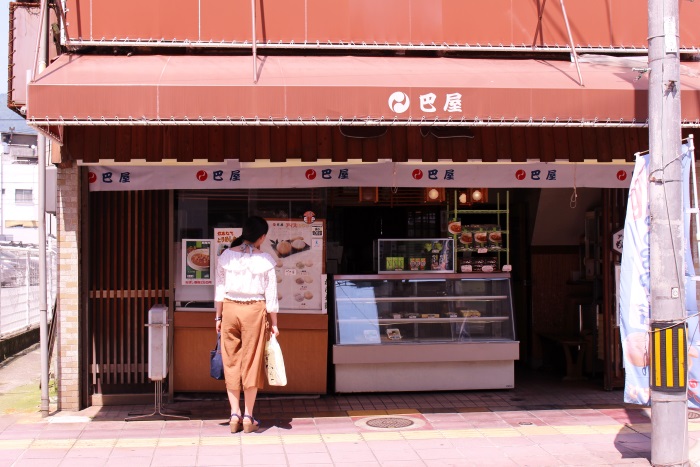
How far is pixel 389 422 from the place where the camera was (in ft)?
25.5

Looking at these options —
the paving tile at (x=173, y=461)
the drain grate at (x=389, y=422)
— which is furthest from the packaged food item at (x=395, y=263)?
the paving tile at (x=173, y=461)

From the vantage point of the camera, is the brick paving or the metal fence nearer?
the brick paving

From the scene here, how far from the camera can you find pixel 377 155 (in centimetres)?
805

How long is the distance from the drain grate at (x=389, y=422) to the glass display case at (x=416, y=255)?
2.05 meters

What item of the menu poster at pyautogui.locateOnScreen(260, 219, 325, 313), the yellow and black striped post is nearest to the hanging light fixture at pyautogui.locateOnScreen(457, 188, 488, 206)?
the menu poster at pyautogui.locateOnScreen(260, 219, 325, 313)

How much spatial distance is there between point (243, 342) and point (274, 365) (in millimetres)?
373

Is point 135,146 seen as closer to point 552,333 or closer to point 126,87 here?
point 126,87

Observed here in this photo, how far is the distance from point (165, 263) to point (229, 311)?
182 centimetres

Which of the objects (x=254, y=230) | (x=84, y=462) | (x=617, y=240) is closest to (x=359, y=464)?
(x=84, y=462)

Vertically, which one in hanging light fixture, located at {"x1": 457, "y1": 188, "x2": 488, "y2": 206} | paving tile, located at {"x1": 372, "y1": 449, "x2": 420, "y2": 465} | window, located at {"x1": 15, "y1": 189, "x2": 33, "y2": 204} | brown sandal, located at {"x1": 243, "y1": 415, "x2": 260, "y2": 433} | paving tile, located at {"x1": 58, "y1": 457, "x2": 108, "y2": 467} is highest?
window, located at {"x1": 15, "y1": 189, "x2": 33, "y2": 204}

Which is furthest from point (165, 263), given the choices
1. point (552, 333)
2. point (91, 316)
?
point (552, 333)

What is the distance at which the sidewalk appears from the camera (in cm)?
648

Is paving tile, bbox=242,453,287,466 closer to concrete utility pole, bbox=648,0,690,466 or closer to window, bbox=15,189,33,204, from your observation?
concrete utility pole, bbox=648,0,690,466

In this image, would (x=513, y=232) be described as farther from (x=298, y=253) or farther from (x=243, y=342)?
(x=243, y=342)
